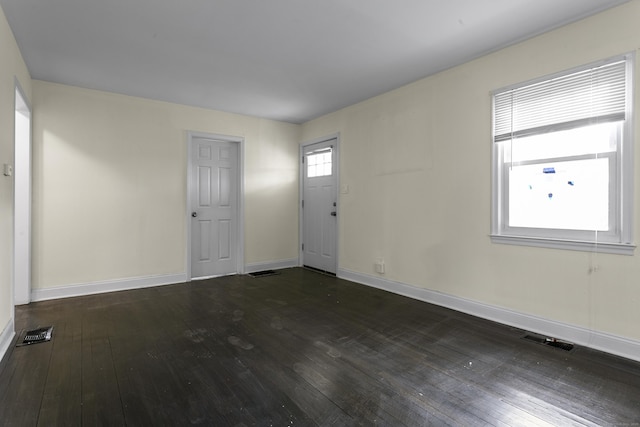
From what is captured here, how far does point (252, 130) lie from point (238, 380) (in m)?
4.11

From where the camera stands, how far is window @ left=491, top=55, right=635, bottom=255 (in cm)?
245

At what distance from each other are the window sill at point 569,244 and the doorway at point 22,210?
496cm

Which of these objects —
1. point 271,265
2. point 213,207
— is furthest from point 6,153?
point 271,265

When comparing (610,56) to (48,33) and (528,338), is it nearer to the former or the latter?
(528,338)

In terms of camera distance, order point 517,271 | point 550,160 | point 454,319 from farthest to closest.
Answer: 1. point 454,319
2. point 517,271
3. point 550,160

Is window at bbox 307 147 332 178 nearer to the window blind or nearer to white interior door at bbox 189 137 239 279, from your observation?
white interior door at bbox 189 137 239 279

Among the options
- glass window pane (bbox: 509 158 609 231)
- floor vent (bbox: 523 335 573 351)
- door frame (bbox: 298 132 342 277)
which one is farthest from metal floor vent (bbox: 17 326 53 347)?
glass window pane (bbox: 509 158 609 231)

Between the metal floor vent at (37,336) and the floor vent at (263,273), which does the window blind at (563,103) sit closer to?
the floor vent at (263,273)

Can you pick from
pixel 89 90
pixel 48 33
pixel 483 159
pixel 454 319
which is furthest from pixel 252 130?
pixel 454 319

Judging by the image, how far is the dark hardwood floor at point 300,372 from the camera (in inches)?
69.9

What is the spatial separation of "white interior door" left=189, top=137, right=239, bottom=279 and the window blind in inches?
149

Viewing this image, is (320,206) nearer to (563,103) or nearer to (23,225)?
(563,103)

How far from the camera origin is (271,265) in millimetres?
5590

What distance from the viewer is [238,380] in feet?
Result: 6.93
